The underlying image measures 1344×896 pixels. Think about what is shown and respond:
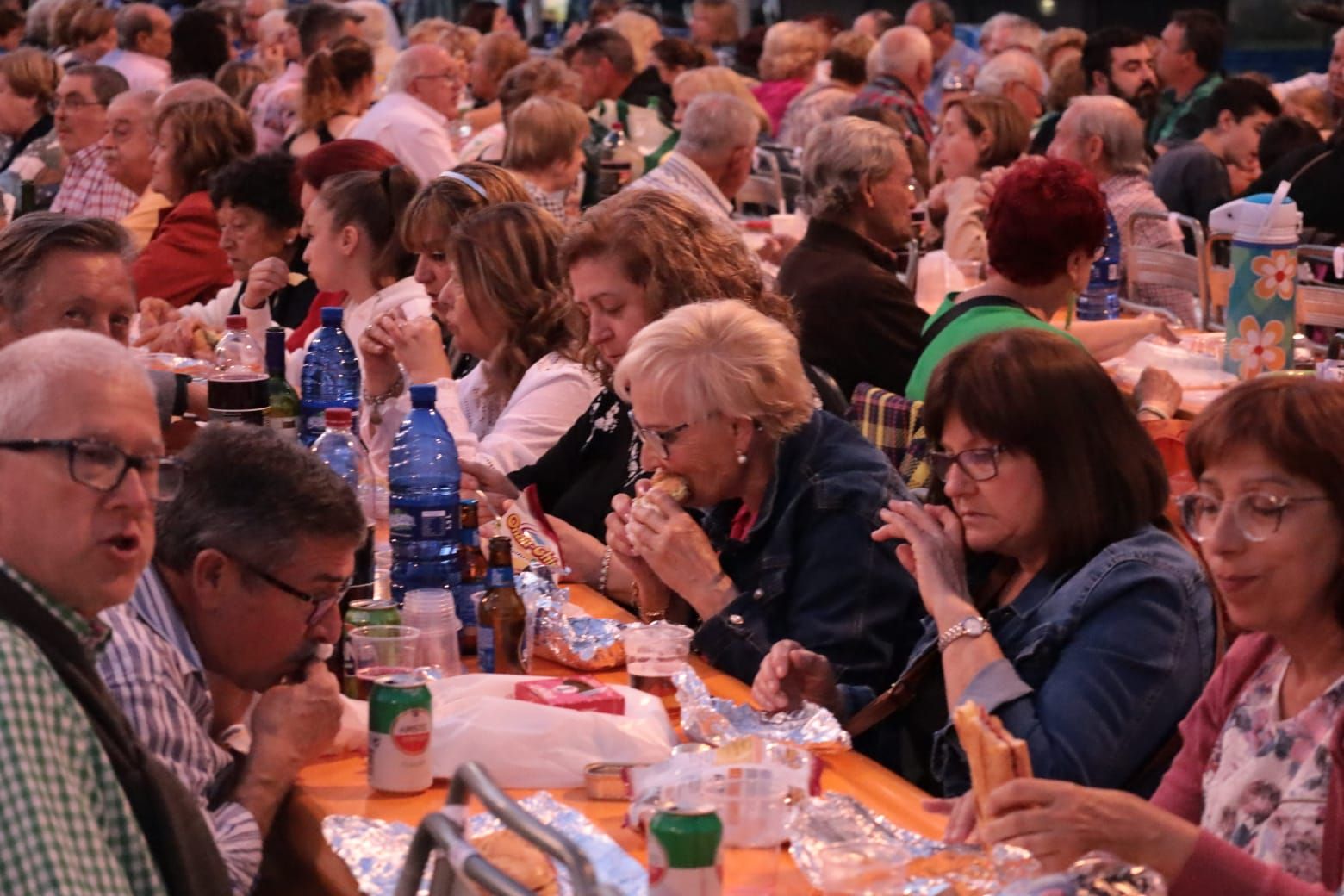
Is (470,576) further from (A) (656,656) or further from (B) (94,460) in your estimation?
(B) (94,460)

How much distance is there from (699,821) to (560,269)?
238 cm

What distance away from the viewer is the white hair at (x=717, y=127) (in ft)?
22.7

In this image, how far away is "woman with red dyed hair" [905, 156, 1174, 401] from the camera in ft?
13.5

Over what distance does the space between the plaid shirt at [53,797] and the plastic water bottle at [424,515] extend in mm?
1303

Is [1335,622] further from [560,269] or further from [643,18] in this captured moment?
[643,18]

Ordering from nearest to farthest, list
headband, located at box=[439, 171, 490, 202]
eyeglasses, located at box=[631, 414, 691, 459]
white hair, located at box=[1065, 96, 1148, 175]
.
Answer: eyeglasses, located at box=[631, 414, 691, 459], headband, located at box=[439, 171, 490, 202], white hair, located at box=[1065, 96, 1148, 175]

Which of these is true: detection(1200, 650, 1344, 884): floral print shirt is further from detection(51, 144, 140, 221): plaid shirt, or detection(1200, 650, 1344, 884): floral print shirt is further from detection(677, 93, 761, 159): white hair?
detection(51, 144, 140, 221): plaid shirt

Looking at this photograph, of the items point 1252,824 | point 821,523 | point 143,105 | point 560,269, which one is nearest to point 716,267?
point 560,269

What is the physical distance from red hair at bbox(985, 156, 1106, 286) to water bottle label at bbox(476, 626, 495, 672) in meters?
1.82

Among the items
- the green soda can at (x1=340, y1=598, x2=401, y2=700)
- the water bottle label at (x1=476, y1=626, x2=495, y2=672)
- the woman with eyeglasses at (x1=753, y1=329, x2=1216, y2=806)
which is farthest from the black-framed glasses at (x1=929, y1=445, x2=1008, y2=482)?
the green soda can at (x1=340, y1=598, x2=401, y2=700)

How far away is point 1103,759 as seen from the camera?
95.0 inches

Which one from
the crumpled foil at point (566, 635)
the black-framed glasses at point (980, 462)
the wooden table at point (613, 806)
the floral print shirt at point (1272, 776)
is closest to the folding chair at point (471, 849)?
the wooden table at point (613, 806)

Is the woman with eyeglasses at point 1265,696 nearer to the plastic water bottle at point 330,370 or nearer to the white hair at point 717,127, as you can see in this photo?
the plastic water bottle at point 330,370

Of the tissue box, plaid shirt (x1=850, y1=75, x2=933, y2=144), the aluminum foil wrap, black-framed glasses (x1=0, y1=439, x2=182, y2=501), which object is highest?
black-framed glasses (x1=0, y1=439, x2=182, y2=501)
